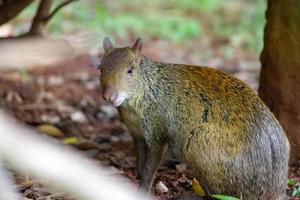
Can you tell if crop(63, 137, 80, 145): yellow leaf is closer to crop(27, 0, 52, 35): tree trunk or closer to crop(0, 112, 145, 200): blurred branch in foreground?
crop(27, 0, 52, 35): tree trunk

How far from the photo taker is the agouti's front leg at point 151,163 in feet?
15.2

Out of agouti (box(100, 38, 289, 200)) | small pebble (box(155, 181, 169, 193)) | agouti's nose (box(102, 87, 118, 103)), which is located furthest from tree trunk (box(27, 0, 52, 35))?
small pebble (box(155, 181, 169, 193))

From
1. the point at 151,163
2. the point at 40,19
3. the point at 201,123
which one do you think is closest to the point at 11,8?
the point at 40,19

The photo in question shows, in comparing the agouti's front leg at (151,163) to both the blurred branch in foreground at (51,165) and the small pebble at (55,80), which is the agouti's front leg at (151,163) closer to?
the blurred branch in foreground at (51,165)

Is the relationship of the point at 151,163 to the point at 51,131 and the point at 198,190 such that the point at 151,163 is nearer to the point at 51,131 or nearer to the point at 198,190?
the point at 198,190

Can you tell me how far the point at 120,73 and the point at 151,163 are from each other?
28.7 inches

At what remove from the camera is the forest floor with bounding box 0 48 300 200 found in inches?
206

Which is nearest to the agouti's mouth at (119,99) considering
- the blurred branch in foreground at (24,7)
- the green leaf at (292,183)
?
the green leaf at (292,183)

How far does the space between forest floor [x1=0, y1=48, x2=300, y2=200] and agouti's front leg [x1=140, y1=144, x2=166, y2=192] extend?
191 mm

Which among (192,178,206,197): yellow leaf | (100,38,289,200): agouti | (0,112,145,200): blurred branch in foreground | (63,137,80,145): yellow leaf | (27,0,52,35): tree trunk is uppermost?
(0,112,145,200): blurred branch in foreground

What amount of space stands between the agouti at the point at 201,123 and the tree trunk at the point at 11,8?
1572 mm

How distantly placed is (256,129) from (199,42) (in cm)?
686

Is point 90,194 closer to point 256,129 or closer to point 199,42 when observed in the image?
point 256,129

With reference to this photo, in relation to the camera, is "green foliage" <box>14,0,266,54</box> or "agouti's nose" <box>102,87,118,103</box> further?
"green foliage" <box>14,0,266,54</box>
